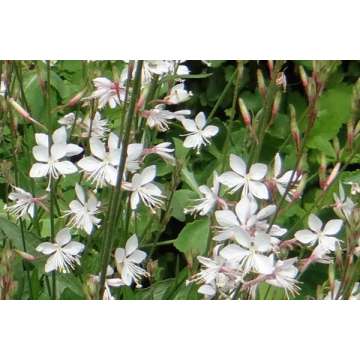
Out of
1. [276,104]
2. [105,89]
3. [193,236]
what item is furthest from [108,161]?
[193,236]

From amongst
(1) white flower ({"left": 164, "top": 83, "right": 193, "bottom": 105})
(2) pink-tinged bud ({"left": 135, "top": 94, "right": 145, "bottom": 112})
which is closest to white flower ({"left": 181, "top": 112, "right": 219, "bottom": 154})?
(1) white flower ({"left": 164, "top": 83, "right": 193, "bottom": 105})

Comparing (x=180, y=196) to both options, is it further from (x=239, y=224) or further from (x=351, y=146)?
(x=239, y=224)

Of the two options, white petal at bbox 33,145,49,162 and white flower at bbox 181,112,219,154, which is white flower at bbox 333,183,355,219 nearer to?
white flower at bbox 181,112,219,154

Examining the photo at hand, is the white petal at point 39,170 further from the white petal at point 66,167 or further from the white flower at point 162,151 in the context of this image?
the white flower at point 162,151

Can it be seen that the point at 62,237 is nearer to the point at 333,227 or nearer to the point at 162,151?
the point at 162,151

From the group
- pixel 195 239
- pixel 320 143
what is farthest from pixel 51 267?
pixel 320 143

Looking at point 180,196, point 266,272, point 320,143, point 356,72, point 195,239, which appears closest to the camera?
point 266,272

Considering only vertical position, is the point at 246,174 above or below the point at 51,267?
above
